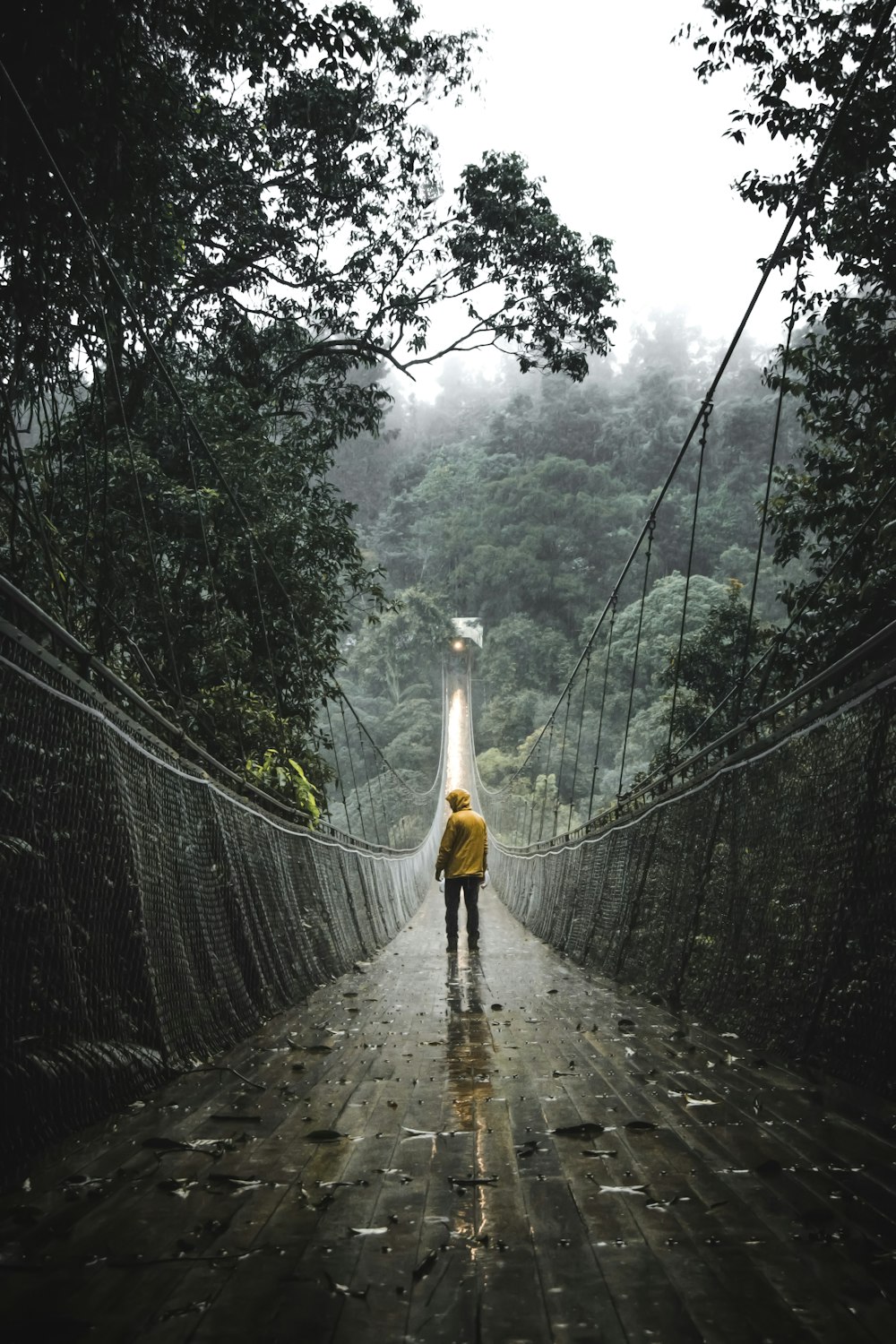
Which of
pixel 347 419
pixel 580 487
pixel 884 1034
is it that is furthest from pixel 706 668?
pixel 580 487

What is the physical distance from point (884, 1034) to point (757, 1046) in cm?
90

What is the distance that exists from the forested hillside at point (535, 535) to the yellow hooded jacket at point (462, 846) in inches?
788

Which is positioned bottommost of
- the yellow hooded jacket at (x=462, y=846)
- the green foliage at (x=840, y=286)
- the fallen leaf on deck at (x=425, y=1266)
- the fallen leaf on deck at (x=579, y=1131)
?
the fallen leaf on deck at (x=425, y=1266)

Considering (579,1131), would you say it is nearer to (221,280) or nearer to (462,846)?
(462,846)

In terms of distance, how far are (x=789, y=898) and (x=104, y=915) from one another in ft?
5.58

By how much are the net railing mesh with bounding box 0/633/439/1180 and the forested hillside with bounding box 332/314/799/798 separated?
945 inches

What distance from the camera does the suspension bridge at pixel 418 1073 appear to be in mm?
1364

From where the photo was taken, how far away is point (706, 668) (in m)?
9.98

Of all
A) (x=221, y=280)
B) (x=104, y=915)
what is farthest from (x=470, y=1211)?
(x=221, y=280)

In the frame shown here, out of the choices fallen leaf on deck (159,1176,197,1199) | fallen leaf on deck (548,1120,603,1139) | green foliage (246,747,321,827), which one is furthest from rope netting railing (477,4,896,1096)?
green foliage (246,747,321,827)

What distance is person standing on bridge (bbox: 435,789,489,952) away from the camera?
24.1 ft

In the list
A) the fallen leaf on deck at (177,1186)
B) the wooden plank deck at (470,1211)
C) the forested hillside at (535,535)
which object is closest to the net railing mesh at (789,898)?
the wooden plank deck at (470,1211)

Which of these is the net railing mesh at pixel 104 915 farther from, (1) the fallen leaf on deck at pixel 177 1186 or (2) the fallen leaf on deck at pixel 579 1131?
(2) the fallen leaf on deck at pixel 579 1131

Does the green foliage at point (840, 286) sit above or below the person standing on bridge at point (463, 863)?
above
